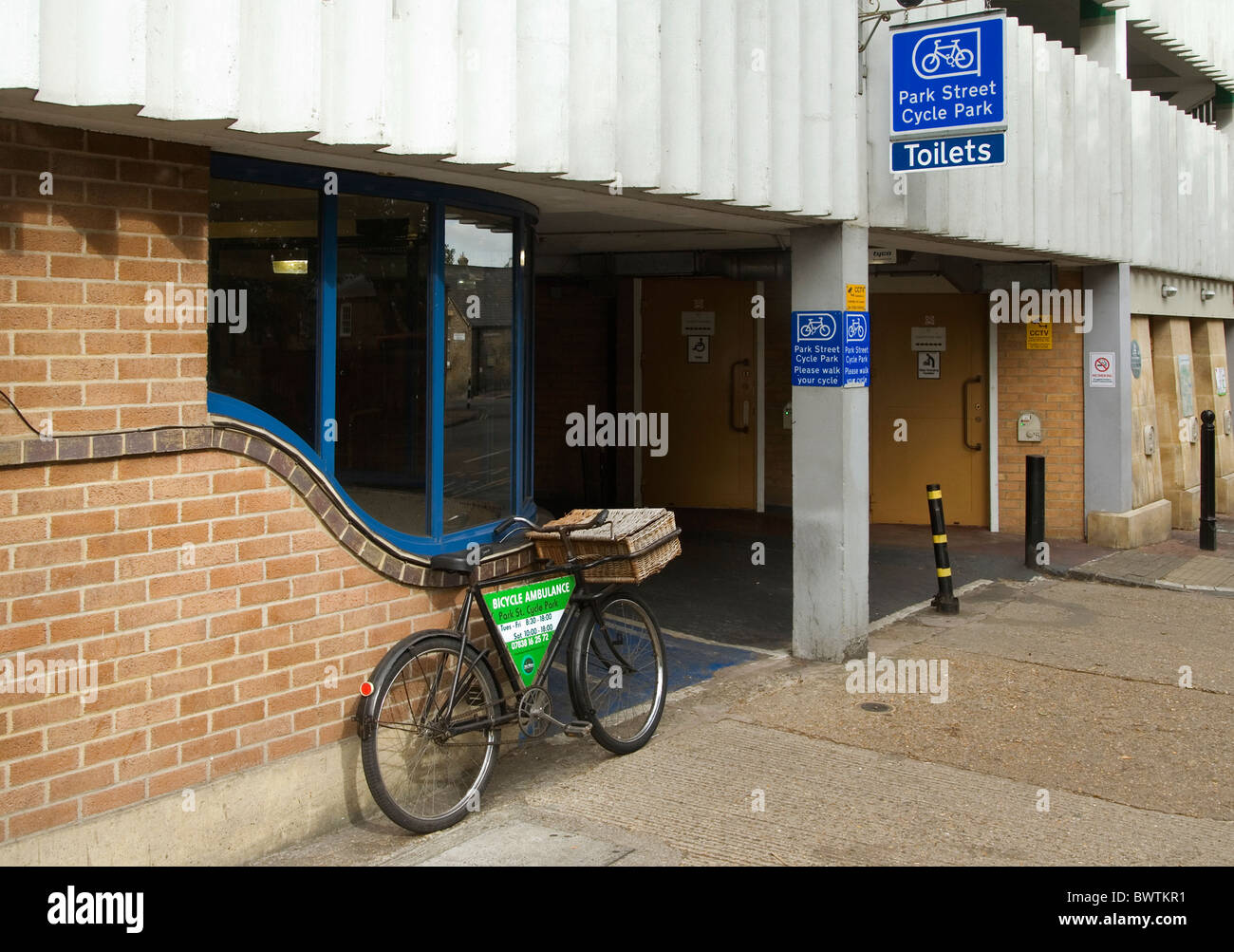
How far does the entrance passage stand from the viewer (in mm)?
13484

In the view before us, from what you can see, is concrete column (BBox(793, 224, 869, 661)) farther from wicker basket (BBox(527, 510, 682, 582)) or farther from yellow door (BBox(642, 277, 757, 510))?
yellow door (BBox(642, 277, 757, 510))

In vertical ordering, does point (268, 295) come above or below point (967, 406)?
above

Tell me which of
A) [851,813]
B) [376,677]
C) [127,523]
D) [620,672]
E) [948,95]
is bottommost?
[851,813]

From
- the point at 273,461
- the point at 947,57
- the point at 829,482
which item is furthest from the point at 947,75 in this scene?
the point at 273,461

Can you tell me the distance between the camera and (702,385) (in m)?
14.0

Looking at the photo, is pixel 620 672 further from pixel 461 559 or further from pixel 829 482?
pixel 829 482

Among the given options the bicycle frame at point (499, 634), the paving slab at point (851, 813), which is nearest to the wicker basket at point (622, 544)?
the bicycle frame at point (499, 634)

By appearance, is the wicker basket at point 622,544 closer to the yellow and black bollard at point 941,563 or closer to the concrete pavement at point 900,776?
the concrete pavement at point 900,776

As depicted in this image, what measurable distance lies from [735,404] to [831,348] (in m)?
5.96

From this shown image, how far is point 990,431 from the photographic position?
1337 cm

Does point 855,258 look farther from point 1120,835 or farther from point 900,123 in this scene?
point 1120,835

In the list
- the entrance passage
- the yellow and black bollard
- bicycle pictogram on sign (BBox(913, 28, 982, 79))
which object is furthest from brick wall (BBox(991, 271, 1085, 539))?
bicycle pictogram on sign (BBox(913, 28, 982, 79))

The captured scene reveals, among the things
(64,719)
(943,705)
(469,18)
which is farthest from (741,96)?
(64,719)

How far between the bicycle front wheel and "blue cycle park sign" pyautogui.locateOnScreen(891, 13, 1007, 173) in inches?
139
